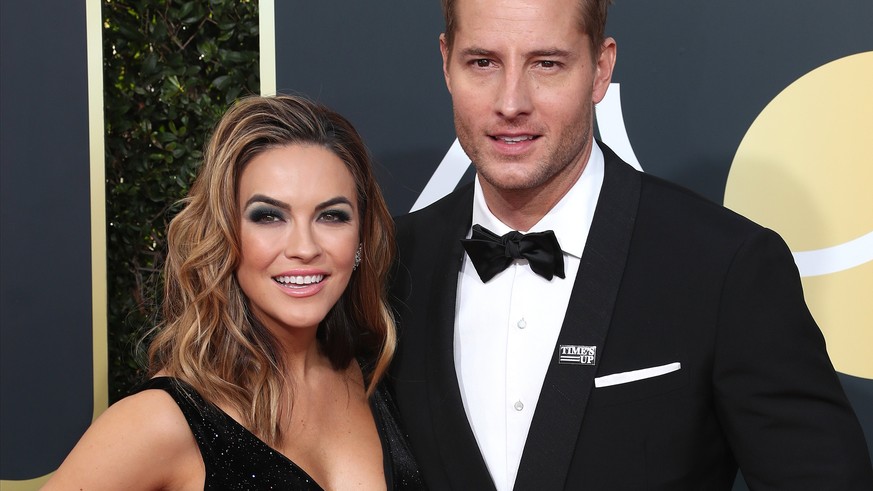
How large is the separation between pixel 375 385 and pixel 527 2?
89 cm

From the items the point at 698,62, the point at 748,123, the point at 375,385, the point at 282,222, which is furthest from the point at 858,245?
the point at 282,222

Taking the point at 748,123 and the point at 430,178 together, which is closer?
the point at 748,123

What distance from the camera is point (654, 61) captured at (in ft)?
7.66

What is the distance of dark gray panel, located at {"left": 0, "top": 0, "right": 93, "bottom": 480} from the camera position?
8.25 feet

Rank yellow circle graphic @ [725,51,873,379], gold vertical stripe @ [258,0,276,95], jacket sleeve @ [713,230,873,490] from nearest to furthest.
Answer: jacket sleeve @ [713,230,873,490] → yellow circle graphic @ [725,51,873,379] → gold vertical stripe @ [258,0,276,95]

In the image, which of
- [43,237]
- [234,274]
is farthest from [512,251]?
[43,237]

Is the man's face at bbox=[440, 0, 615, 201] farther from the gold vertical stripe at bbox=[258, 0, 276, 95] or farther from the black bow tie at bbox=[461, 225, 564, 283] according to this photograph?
the gold vertical stripe at bbox=[258, 0, 276, 95]

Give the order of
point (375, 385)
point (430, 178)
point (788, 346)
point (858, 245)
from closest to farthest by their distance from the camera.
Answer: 1. point (788, 346)
2. point (375, 385)
3. point (858, 245)
4. point (430, 178)

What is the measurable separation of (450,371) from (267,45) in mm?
1100

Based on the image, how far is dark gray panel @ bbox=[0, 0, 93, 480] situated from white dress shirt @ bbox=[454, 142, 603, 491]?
1219 mm

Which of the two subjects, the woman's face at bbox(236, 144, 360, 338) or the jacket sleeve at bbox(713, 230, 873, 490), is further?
the woman's face at bbox(236, 144, 360, 338)

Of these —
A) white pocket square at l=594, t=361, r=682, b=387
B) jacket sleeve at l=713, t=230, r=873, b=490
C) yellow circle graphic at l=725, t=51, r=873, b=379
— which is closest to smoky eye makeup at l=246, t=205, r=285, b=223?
white pocket square at l=594, t=361, r=682, b=387

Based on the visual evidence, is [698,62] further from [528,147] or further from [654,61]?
[528,147]

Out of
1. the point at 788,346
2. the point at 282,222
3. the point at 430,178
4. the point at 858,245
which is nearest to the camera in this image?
the point at 788,346
